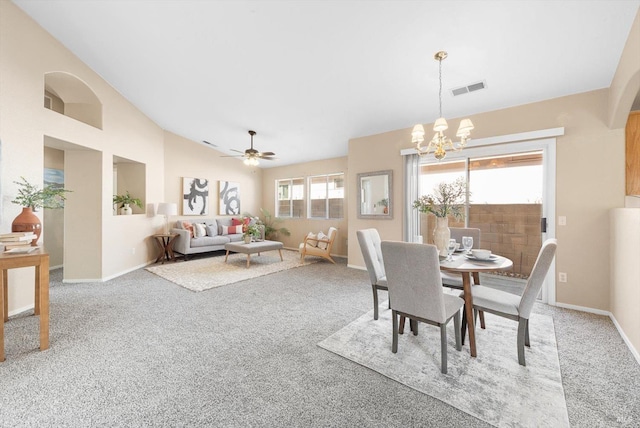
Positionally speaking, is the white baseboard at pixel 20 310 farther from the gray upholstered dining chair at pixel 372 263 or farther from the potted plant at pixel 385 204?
the potted plant at pixel 385 204

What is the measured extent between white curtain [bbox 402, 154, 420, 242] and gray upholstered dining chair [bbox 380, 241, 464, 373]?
250 centimetres

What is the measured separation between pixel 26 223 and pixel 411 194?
504cm

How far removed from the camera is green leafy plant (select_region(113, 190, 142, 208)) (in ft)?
16.0

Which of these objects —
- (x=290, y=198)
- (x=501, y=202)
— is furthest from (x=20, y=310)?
(x=501, y=202)

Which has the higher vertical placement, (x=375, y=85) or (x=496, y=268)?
(x=375, y=85)

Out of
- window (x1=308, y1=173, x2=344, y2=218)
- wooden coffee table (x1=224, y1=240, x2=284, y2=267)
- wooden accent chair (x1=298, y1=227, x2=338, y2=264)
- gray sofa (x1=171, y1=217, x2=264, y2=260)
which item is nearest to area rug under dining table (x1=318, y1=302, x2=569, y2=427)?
wooden accent chair (x1=298, y1=227, x2=338, y2=264)

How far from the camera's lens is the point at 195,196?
6719 millimetres

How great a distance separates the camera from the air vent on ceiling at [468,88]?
3.11 meters

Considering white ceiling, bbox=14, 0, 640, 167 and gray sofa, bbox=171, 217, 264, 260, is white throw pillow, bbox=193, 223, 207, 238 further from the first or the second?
white ceiling, bbox=14, 0, 640, 167

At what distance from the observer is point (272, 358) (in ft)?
6.66

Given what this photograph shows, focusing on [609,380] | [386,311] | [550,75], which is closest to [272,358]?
[386,311]

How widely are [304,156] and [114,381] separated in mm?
5953

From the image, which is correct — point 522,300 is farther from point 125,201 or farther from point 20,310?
point 125,201

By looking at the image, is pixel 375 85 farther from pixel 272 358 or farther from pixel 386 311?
pixel 272 358
